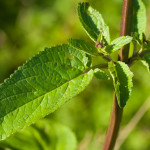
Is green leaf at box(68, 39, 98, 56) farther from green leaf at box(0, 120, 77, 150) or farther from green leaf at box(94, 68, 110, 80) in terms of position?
green leaf at box(0, 120, 77, 150)

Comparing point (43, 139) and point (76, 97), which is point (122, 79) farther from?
point (76, 97)

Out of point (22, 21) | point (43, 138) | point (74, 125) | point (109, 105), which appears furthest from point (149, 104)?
point (22, 21)

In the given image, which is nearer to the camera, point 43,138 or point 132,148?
point 43,138

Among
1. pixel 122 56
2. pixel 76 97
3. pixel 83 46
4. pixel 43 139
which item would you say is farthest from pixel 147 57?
pixel 76 97

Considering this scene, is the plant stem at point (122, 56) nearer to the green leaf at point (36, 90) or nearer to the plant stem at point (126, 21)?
the plant stem at point (126, 21)

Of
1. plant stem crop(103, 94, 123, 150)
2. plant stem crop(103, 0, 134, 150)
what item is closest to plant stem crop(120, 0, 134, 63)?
plant stem crop(103, 0, 134, 150)

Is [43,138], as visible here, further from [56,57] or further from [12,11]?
[12,11]
